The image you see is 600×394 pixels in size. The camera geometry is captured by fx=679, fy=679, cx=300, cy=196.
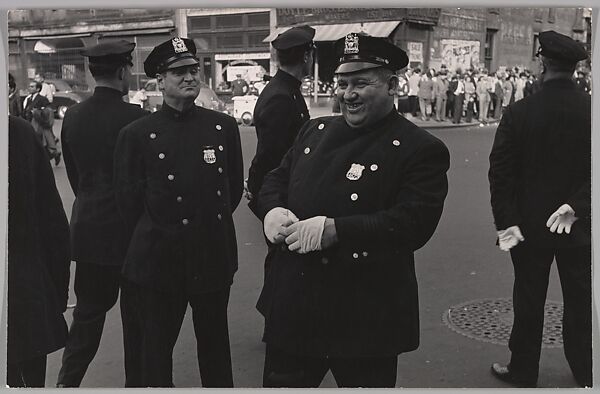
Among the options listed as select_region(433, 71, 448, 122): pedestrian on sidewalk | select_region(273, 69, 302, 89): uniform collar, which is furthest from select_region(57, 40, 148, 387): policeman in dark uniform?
select_region(433, 71, 448, 122): pedestrian on sidewalk

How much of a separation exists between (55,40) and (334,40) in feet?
4.27

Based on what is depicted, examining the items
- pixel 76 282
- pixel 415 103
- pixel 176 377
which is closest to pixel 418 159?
pixel 415 103

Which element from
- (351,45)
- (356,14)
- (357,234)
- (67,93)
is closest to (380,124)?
(351,45)

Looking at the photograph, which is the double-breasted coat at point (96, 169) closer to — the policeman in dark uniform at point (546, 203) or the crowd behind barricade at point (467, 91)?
the crowd behind barricade at point (467, 91)

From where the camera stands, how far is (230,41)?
3.08 metres

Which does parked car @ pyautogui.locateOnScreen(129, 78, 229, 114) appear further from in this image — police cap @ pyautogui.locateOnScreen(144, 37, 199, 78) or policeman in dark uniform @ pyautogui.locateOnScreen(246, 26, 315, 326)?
policeman in dark uniform @ pyautogui.locateOnScreen(246, 26, 315, 326)

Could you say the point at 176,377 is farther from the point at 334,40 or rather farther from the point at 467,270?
the point at 334,40

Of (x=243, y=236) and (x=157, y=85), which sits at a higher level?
(x=157, y=85)

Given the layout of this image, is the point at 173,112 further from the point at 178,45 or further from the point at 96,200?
the point at 96,200

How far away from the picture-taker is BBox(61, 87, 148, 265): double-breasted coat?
2.99 metres

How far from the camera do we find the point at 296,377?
9.09ft

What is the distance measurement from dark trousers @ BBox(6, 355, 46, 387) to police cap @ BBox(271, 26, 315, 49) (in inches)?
70.4

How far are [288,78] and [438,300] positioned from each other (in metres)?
1.21

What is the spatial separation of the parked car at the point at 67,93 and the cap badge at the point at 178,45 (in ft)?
1.45
